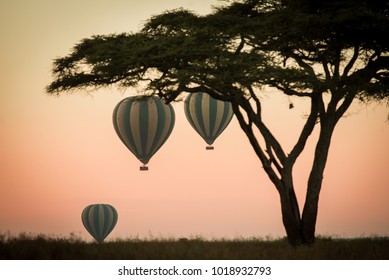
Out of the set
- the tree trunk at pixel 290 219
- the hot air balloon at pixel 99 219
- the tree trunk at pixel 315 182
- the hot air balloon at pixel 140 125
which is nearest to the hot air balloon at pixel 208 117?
the hot air balloon at pixel 140 125

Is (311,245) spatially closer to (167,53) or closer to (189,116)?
(167,53)

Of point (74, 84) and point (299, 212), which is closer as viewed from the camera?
point (299, 212)

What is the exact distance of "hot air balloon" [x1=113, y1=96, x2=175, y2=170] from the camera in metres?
32.2

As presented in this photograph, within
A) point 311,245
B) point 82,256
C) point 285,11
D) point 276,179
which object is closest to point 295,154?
point 276,179

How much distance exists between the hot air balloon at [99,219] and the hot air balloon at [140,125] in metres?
6.01

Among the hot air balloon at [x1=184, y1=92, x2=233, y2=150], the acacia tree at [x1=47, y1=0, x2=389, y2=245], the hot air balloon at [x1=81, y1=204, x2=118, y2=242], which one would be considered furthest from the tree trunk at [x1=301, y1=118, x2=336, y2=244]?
the hot air balloon at [x1=81, y1=204, x2=118, y2=242]

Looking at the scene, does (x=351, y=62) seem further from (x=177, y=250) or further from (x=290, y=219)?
(x=177, y=250)

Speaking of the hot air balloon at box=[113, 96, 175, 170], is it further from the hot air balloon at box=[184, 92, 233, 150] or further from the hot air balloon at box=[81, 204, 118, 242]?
the hot air balloon at box=[81, 204, 118, 242]

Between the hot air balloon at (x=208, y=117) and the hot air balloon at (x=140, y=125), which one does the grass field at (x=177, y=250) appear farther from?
the hot air balloon at (x=208, y=117)

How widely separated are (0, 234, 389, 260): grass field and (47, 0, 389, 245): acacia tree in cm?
171

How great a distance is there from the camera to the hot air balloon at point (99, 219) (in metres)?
37.1

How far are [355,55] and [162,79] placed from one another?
22.0 ft

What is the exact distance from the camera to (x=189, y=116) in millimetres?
35781

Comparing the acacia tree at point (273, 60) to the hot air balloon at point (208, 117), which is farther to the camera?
the hot air balloon at point (208, 117)
